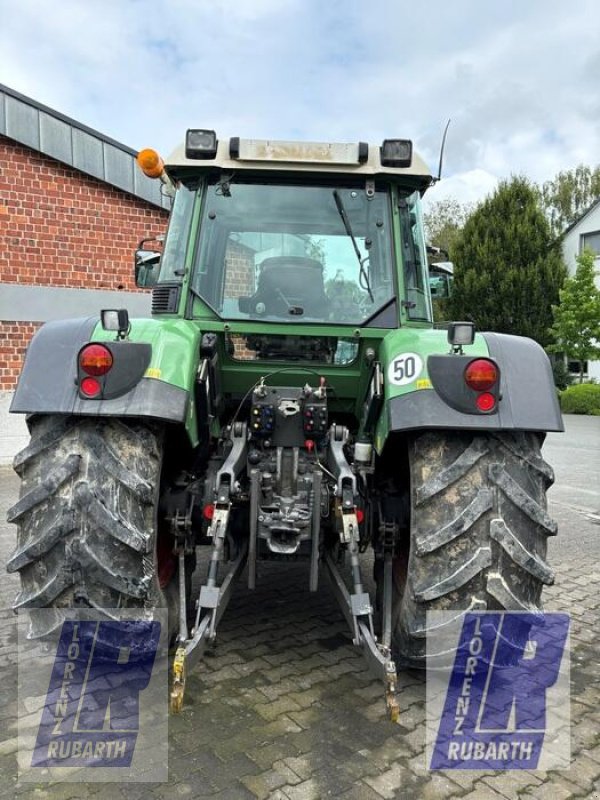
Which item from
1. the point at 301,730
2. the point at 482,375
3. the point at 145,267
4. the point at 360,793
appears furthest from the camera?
the point at 145,267

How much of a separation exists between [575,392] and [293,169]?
20.9 meters

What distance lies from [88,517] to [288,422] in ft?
3.79

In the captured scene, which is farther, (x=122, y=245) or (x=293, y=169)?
(x=122, y=245)

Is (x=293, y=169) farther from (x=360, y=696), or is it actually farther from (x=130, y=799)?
(x=130, y=799)

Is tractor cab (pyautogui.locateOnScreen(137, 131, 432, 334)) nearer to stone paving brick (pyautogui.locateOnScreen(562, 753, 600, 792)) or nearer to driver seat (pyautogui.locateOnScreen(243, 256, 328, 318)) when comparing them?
driver seat (pyautogui.locateOnScreen(243, 256, 328, 318))

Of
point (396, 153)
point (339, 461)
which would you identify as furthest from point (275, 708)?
point (396, 153)

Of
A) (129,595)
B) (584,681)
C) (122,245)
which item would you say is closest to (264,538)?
(129,595)

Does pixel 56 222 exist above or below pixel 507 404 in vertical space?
above

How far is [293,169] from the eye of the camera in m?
3.93

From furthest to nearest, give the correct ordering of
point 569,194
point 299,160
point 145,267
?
point 569,194, point 145,267, point 299,160

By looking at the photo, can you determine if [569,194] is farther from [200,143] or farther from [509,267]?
[200,143]

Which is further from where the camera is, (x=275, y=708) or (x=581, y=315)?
(x=581, y=315)

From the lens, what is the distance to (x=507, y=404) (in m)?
3.16

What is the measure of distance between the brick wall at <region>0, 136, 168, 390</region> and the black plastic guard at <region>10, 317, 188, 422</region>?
6960 mm
